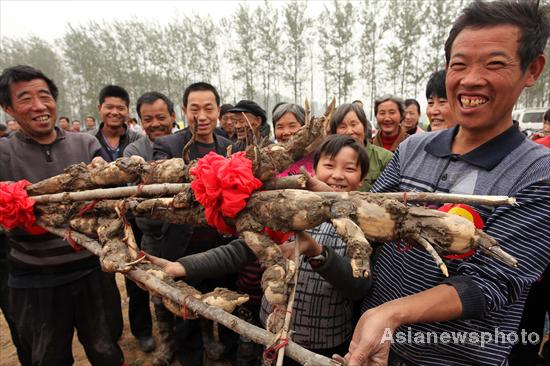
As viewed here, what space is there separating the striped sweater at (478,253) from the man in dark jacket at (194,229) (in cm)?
150

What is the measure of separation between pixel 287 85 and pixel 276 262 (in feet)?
78.4

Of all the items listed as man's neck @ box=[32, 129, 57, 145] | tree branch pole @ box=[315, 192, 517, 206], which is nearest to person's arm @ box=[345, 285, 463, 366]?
tree branch pole @ box=[315, 192, 517, 206]

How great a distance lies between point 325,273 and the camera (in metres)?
1.44

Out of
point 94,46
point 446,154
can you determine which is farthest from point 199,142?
point 94,46

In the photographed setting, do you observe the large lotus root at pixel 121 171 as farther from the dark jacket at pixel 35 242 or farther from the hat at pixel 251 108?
the hat at pixel 251 108

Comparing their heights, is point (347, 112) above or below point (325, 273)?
above

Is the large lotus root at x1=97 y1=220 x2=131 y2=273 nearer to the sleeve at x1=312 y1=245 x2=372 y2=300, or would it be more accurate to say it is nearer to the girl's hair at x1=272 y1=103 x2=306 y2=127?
the sleeve at x1=312 y1=245 x2=372 y2=300

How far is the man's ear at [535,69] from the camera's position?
1.20m

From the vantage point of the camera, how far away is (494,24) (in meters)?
1.16

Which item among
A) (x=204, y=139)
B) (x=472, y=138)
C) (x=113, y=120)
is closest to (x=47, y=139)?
(x=204, y=139)

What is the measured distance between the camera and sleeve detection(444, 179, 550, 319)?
1.06 meters

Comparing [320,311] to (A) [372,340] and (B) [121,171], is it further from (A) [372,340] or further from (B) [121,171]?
(B) [121,171]

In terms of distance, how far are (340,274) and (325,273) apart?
7cm

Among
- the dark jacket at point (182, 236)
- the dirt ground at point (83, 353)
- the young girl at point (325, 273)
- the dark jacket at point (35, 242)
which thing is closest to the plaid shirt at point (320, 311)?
the young girl at point (325, 273)
